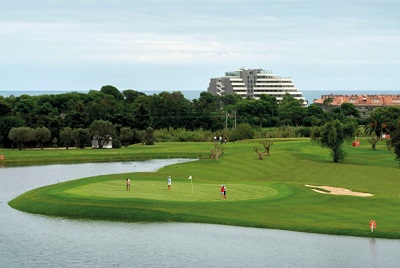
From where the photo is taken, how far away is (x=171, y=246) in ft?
189

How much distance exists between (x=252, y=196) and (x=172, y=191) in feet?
27.6

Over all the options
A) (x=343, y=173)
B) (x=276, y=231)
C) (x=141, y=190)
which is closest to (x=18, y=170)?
(x=141, y=190)

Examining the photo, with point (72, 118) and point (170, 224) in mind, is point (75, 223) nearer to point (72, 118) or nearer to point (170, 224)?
point (170, 224)

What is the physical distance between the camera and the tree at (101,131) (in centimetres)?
15500

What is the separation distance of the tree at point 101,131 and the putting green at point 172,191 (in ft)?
218

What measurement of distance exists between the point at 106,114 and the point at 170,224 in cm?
11612

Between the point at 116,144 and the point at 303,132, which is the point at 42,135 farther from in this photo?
the point at 303,132

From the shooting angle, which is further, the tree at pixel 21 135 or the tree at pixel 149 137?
the tree at pixel 149 137

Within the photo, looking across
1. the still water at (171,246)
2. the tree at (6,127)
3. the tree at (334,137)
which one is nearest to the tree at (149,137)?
the tree at (6,127)

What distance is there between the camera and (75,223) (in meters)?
67.4

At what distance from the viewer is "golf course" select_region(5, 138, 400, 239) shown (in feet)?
217

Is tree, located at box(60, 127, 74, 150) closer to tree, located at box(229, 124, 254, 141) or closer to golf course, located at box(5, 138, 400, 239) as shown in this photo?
tree, located at box(229, 124, 254, 141)

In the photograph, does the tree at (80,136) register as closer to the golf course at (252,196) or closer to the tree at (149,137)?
the tree at (149,137)

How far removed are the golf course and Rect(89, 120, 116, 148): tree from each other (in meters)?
39.9
